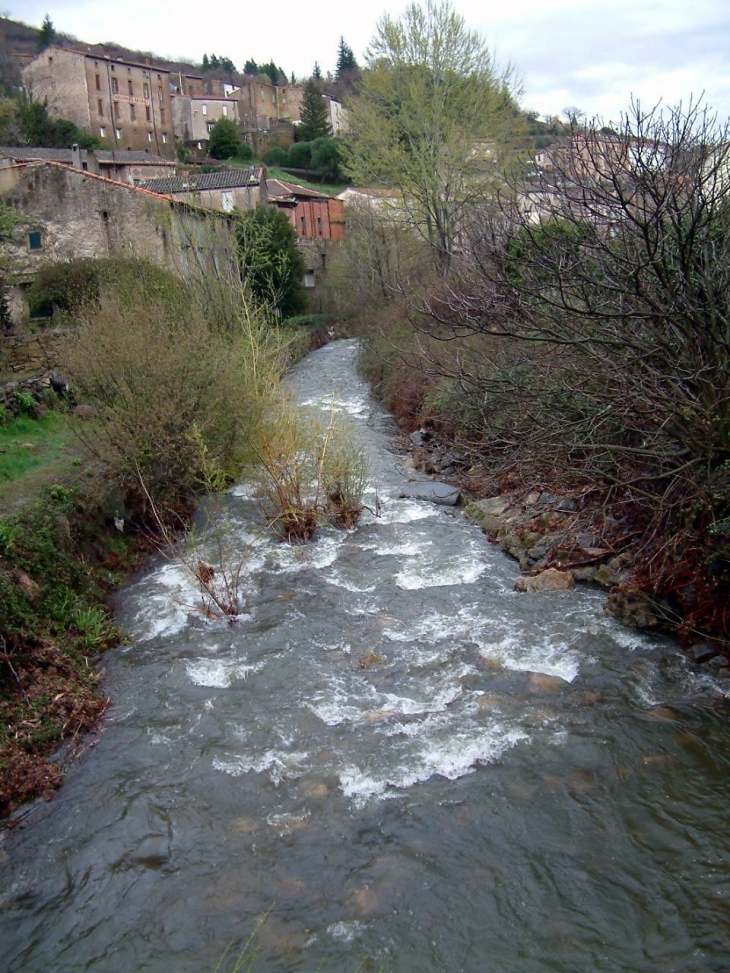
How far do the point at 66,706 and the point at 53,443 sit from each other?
728 cm

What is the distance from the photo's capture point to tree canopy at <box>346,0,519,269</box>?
25219mm

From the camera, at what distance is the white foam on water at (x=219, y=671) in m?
8.08

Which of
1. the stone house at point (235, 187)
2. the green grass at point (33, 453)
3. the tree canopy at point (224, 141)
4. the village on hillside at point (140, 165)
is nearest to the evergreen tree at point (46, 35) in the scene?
the village on hillside at point (140, 165)

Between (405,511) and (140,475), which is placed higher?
(140,475)

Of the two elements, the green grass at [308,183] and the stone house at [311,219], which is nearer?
the stone house at [311,219]

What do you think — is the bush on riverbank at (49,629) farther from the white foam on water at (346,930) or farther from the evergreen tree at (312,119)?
the evergreen tree at (312,119)

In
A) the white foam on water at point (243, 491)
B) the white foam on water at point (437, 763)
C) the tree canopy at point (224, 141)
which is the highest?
the tree canopy at point (224, 141)

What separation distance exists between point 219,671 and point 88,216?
1912 centimetres

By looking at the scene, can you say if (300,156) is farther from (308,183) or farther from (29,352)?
(29,352)

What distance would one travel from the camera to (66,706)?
7539mm

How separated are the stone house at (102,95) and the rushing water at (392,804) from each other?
2482 inches

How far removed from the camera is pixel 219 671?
8.29 m

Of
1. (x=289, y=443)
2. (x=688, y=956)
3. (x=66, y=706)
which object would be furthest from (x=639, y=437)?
(x=66, y=706)

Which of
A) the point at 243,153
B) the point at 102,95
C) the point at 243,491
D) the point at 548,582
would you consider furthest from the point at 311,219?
the point at 548,582
